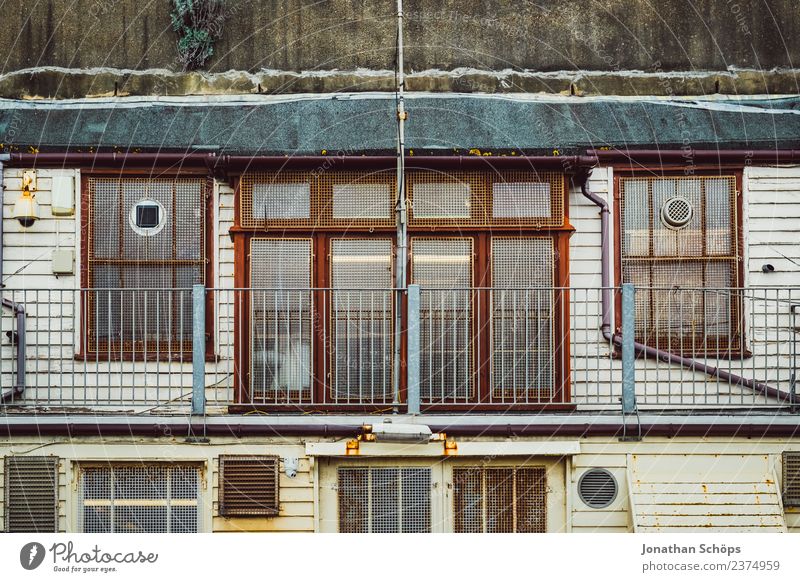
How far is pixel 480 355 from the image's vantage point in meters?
9.06

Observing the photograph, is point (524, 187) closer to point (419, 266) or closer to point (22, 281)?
point (419, 266)

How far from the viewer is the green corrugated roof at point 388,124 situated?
9469 millimetres

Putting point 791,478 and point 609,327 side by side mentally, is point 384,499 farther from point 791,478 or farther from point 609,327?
point 791,478

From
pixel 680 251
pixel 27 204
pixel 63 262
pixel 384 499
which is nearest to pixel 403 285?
pixel 384 499

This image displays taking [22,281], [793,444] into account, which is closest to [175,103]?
[22,281]

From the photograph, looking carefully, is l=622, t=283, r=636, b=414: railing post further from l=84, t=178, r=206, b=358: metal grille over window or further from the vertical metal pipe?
l=84, t=178, r=206, b=358: metal grille over window

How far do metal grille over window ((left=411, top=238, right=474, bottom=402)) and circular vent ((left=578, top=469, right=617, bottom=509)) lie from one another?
3.99ft

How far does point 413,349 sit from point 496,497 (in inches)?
63.4

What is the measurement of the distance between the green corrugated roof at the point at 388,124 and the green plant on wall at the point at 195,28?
1.47ft

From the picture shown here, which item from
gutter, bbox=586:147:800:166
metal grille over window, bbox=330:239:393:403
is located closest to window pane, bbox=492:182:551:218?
gutter, bbox=586:147:800:166

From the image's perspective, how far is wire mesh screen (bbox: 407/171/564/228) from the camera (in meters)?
9.21

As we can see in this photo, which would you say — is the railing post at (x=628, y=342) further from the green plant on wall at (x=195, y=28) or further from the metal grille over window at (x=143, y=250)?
the green plant on wall at (x=195, y=28)
